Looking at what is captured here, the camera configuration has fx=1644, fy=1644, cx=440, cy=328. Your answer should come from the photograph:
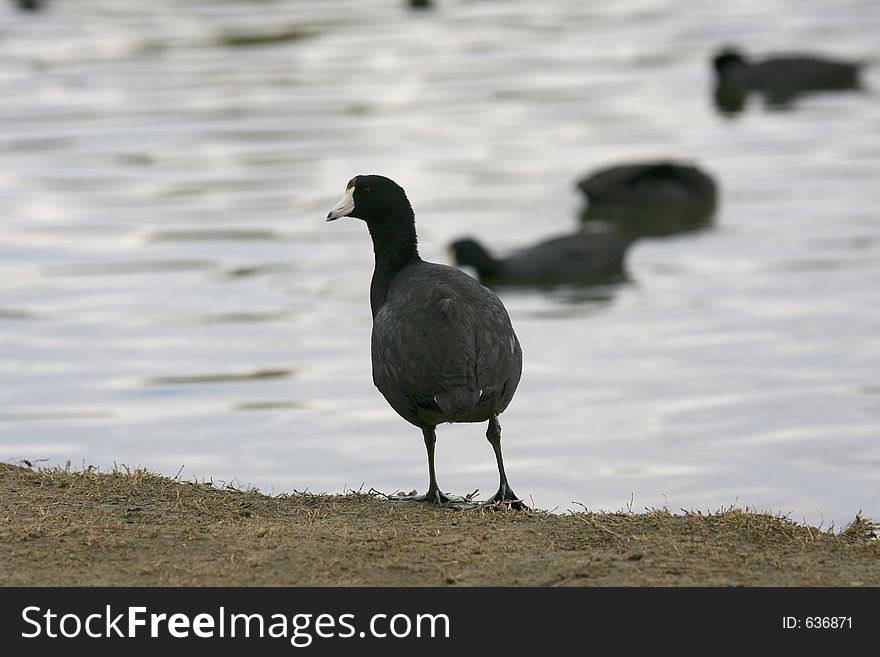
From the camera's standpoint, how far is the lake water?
421 inches

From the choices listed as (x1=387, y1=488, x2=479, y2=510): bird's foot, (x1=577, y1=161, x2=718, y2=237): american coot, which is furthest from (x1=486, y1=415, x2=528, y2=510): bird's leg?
(x1=577, y1=161, x2=718, y2=237): american coot

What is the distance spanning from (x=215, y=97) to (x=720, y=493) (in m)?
18.9

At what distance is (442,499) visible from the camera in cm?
786

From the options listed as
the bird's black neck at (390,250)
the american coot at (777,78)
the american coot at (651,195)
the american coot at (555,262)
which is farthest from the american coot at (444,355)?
the american coot at (777,78)

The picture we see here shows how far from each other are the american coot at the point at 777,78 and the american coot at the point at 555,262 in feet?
36.0

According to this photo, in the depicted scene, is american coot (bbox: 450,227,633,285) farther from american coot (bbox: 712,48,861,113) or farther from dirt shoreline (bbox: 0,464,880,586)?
american coot (bbox: 712,48,861,113)

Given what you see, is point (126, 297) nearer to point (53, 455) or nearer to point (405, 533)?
point (53, 455)

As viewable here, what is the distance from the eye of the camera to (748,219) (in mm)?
18375

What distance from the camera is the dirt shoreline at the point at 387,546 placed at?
624 cm

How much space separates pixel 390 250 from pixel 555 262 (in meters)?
7.60

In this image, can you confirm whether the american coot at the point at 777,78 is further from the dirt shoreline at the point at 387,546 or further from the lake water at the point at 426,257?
the dirt shoreline at the point at 387,546

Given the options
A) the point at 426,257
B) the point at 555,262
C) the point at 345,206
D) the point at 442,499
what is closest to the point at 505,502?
the point at 442,499

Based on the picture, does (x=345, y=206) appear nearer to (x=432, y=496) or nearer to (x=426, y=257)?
(x=432, y=496)
